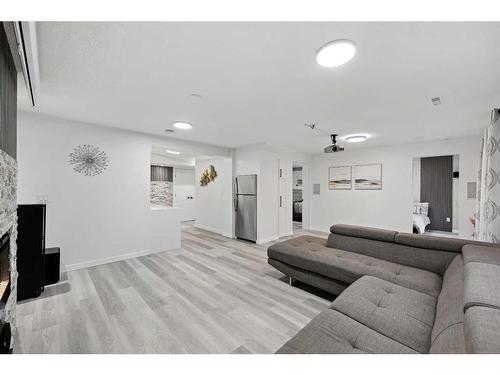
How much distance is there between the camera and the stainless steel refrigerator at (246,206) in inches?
194

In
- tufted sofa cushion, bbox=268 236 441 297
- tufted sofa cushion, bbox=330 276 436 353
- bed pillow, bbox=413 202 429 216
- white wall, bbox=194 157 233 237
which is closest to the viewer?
tufted sofa cushion, bbox=330 276 436 353

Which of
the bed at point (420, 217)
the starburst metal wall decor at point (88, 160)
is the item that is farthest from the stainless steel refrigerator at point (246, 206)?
the bed at point (420, 217)

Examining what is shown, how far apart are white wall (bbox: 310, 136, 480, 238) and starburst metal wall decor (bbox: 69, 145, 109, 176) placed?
537cm

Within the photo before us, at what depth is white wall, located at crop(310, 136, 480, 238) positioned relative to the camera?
4.16 metres

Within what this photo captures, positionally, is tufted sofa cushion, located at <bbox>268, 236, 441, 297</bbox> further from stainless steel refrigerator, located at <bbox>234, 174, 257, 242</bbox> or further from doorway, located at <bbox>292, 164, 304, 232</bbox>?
doorway, located at <bbox>292, 164, 304, 232</bbox>

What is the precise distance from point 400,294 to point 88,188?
4.24 metres

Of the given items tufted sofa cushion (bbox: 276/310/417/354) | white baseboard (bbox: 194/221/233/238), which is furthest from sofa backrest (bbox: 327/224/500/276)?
white baseboard (bbox: 194/221/233/238)

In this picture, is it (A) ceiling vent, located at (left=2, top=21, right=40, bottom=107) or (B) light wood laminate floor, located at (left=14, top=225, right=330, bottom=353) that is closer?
(A) ceiling vent, located at (left=2, top=21, right=40, bottom=107)

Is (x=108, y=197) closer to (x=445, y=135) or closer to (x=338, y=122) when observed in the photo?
(x=338, y=122)

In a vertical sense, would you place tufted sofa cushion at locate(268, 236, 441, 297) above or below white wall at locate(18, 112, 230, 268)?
below

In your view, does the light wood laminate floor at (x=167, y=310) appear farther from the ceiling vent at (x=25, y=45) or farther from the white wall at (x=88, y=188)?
the ceiling vent at (x=25, y=45)

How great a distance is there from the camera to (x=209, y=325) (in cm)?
192

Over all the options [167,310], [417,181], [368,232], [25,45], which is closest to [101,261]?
[167,310]
